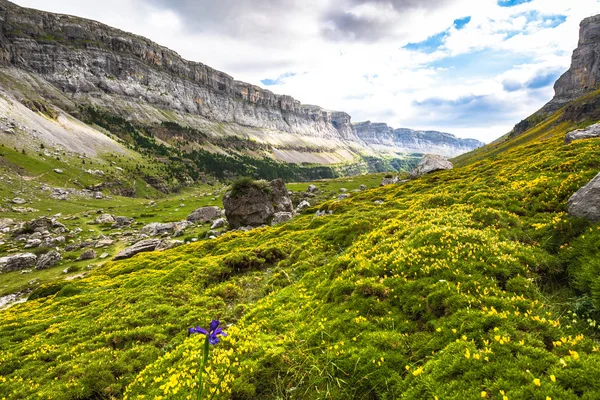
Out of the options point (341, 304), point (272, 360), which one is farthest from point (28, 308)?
point (341, 304)

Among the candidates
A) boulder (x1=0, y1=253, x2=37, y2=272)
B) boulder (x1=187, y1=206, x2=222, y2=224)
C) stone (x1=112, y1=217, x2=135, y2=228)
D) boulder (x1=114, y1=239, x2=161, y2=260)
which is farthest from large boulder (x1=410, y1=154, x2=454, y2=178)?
stone (x1=112, y1=217, x2=135, y2=228)

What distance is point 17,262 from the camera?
51781mm

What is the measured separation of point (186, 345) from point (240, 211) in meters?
51.7

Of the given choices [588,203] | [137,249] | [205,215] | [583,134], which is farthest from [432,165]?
[205,215]

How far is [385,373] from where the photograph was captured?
832cm

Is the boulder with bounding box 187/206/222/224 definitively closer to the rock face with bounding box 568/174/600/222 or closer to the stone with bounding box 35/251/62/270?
the stone with bounding box 35/251/62/270

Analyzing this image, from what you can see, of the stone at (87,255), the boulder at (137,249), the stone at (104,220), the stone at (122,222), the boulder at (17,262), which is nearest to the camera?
the boulder at (17,262)

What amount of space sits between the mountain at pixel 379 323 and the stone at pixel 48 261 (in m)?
37.4

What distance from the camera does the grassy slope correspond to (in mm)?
7418

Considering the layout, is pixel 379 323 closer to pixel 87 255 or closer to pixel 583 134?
pixel 583 134

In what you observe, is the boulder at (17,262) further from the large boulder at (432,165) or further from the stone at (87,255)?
the large boulder at (432,165)

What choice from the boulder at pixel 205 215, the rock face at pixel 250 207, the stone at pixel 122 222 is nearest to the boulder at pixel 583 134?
the rock face at pixel 250 207

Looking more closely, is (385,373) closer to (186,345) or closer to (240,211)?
→ (186,345)

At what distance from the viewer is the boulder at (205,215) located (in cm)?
8997
